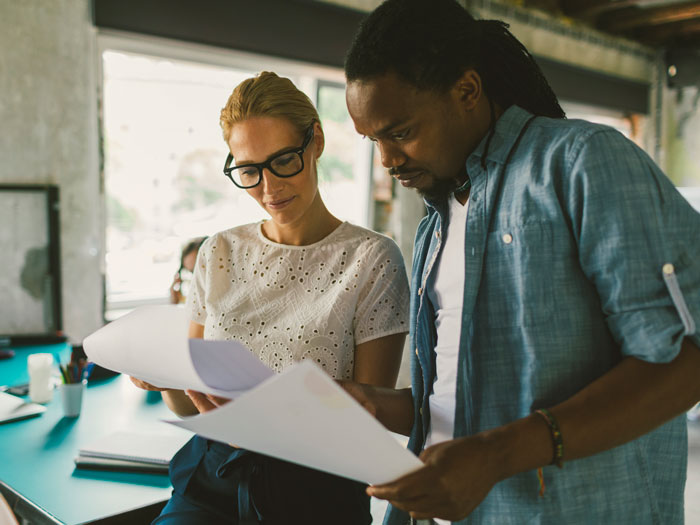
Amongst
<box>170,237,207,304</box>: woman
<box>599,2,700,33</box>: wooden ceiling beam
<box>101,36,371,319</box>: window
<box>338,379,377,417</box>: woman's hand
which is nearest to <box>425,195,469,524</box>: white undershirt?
<box>338,379,377,417</box>: woman's hand

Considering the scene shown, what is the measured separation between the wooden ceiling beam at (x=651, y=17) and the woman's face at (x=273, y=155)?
5.92 meters

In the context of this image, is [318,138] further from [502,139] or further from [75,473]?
[75,473]

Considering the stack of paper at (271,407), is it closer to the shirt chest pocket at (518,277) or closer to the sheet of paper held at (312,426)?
the sheet of paper held at (312,426)

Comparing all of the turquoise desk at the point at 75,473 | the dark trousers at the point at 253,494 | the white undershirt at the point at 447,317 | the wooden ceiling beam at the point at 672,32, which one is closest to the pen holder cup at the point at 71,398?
the turquoise desk at the point at 75,473

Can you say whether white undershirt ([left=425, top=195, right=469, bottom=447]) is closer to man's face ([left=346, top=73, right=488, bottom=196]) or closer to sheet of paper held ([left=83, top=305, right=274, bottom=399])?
man's face ([left=346, top=73, right=488, bottom=196])

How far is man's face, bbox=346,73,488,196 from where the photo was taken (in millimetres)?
879

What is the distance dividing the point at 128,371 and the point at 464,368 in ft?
1.85

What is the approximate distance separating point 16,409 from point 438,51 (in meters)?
1.58

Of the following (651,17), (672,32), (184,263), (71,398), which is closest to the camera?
(71,398)

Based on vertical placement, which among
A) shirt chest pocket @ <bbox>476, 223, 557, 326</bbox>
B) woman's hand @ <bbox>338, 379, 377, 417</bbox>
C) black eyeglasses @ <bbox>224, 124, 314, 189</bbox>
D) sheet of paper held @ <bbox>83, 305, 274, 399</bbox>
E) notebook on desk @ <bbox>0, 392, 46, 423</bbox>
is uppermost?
black eyeglasses @ <bbox>224, 124, 314, 189</bbox>

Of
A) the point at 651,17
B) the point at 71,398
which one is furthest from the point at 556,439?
the point at 651,17

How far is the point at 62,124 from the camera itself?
2998mm

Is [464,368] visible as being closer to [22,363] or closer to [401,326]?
[401,326]

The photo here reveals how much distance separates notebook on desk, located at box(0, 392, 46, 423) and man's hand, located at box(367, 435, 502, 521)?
1.39m
